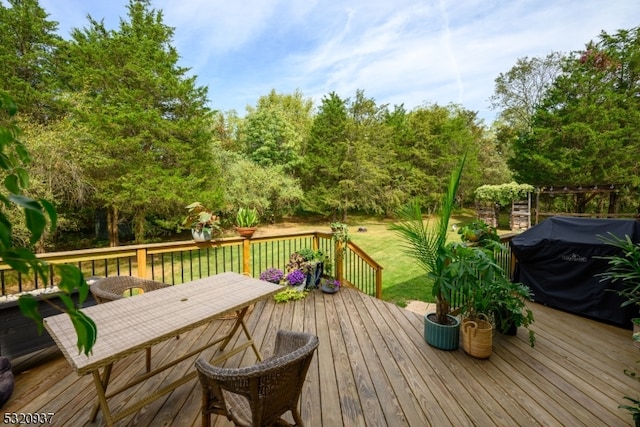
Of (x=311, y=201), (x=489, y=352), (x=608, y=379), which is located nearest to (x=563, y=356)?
(x=608, y=379)

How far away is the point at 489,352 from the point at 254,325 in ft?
8.05

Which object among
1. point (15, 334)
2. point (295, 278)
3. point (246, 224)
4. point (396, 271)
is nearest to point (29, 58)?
point (246, 224)

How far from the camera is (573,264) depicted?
362 centimetres

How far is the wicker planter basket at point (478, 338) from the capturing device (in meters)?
2.67

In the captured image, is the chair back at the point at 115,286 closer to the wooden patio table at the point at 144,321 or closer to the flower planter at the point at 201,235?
the wooden patio table at the point at 144,321

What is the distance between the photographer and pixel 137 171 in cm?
791

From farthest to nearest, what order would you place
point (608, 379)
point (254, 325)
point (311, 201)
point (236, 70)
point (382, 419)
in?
point (311, 201), point (236, 70), point (254, 325), point (608, 379), point (382, 419)

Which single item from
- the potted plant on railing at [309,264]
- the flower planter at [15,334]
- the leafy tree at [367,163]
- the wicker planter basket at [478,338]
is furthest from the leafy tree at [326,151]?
the flower planter at [15,334]

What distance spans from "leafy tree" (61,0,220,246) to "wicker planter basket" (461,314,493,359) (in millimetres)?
7728

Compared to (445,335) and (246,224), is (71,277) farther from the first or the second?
(246,224)

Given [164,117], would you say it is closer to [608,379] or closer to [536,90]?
[608,379]

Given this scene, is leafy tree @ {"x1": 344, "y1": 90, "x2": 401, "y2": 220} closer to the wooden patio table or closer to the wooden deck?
the wooden deck

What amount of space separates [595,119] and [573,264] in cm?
1333

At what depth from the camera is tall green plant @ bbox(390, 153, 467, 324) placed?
8.88 feet
